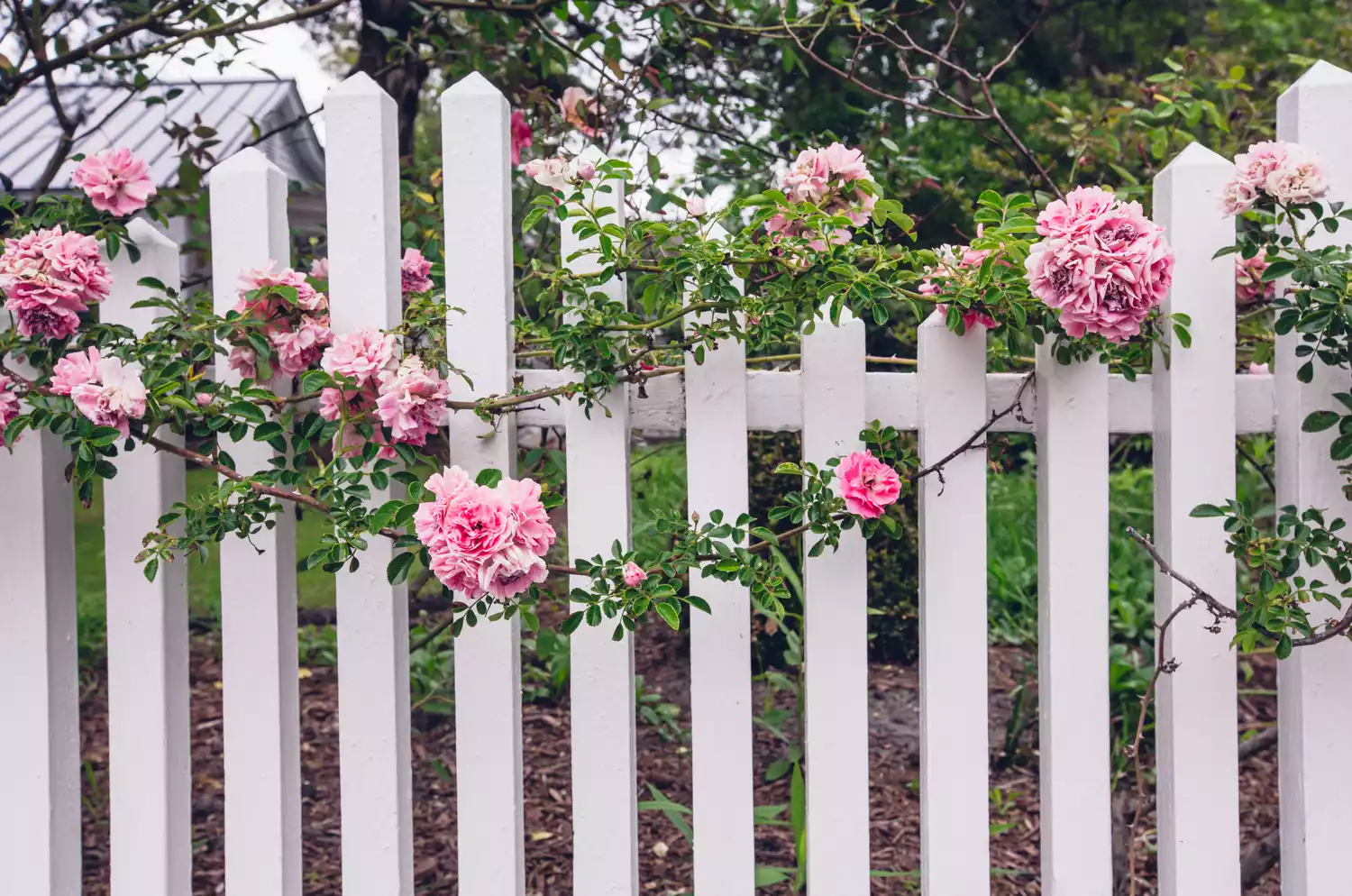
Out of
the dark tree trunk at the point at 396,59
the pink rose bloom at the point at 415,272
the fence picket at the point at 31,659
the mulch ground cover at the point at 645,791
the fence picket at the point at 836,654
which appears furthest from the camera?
the dark tree trunk at the point at 396,59

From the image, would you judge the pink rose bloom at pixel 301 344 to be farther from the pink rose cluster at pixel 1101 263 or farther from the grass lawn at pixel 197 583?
the grass lawn at pixel 197 583

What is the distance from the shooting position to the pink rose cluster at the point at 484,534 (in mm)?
1303

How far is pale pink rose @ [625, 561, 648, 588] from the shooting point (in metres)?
1.44

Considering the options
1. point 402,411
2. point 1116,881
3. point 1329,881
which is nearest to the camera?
point 402,411

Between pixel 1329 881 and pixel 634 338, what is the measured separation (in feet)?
4.33

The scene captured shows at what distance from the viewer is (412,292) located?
1.75 meters

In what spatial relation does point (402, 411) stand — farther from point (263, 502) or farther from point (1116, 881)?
point (1116, 881)

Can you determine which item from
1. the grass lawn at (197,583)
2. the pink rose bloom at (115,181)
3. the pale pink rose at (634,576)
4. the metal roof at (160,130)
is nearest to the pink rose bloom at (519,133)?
the pink rose bloom at (115,181)

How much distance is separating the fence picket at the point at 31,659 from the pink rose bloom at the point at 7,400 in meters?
0.07

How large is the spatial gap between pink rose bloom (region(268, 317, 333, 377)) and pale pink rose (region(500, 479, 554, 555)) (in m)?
0.40

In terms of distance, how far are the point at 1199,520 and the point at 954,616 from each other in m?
0.39

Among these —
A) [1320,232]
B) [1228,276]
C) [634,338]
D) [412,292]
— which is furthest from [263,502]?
[1320,232]

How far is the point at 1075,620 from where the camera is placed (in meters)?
1.55

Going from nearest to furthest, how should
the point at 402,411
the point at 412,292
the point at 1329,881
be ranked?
1. the point at 402,411
2. the point at 1329,881
3. the point at 412,292
